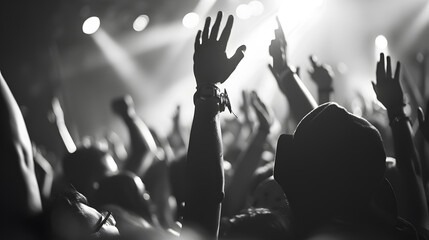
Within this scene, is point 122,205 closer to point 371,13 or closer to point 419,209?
point 419,209

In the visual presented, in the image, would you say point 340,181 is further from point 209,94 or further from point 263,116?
point 263,116

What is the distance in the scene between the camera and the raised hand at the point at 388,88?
204cm

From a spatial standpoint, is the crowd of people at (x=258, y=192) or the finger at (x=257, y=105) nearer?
the crowd of people at (x=258, y=192)

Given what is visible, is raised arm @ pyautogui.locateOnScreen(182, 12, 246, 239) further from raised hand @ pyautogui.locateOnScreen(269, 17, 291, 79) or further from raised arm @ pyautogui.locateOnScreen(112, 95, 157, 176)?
raised arm @ pyautogui.locateOnScreen(112, 95, 157, 176)

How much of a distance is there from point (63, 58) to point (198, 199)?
345 inches

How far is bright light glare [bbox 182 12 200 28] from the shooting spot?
824 cm

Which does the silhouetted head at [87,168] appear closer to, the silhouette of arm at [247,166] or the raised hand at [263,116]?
the silhouette of arm at [247,166]

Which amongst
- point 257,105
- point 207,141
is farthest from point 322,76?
point 207,141

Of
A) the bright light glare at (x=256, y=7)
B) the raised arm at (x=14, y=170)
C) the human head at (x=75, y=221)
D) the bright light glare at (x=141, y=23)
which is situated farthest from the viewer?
the bright light glare at (x=141, y=23)

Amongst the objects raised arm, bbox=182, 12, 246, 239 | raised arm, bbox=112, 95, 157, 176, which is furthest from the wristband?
raised arm, bbox=112, 95, 157, 176

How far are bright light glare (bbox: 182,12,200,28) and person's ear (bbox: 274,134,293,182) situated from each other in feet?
23.0

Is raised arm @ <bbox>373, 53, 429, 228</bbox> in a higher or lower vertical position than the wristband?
lower

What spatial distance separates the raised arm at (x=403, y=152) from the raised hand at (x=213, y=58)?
0.97m

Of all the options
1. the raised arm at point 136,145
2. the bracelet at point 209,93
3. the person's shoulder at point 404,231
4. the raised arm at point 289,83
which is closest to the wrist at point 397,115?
the raised arm at point 289,83
